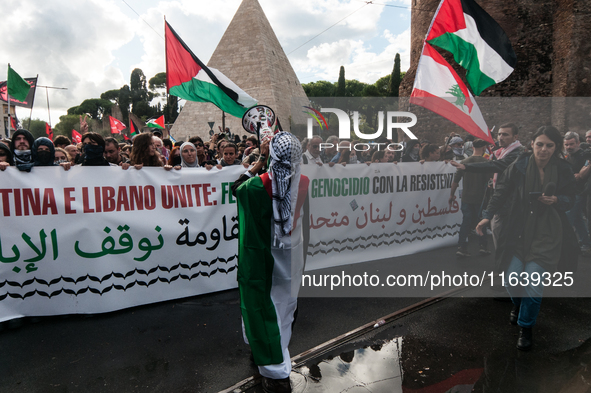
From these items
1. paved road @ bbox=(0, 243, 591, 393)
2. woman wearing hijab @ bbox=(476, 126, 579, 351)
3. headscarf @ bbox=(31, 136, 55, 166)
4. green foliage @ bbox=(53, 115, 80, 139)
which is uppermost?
green foliage @ bbox=(53, 115, 80, 139)

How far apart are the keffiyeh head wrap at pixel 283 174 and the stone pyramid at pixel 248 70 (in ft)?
103

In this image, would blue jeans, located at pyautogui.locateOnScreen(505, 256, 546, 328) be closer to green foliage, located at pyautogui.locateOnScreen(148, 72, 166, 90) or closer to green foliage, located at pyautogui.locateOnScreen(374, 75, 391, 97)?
green foliage, located at pyautogui.locateOnScreen(374, 75, 391, 97)

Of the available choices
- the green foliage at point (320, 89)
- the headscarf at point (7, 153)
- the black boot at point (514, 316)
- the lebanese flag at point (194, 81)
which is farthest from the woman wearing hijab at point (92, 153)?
the green foliage at point (320, 89)

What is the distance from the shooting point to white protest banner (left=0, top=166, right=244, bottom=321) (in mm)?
2951

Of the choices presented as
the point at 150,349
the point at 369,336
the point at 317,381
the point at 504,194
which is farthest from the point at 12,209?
the point at 504,194

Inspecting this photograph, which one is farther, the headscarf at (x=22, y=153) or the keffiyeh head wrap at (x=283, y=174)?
the headscarf at (x=22, y=153)

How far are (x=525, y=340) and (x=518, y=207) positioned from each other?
953 millimetres

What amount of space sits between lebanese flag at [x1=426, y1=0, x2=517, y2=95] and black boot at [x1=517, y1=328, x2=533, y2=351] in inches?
126

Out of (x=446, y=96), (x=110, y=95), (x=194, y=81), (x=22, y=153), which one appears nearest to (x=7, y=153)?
(x=22, y=153)

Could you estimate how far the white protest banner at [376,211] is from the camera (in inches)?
169

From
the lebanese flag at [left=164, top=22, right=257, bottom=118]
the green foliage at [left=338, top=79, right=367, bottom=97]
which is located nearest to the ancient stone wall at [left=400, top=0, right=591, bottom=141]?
the lebanese flag at [left=164, top=22, right=257, bottom=118]

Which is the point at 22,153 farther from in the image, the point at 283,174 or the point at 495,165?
the point at 495,165

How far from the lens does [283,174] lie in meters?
2.12

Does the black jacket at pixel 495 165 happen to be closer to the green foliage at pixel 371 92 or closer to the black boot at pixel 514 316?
the black boot at pixel 514 316
